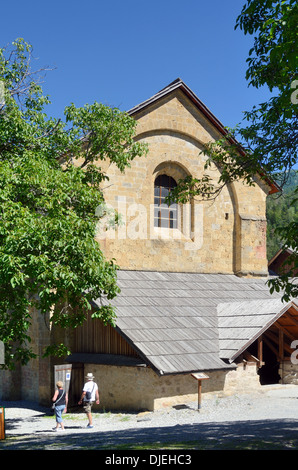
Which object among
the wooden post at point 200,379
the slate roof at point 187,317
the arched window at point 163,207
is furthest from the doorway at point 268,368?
the arched window at point 163,207

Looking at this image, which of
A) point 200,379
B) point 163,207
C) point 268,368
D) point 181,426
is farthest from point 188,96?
point 181,426

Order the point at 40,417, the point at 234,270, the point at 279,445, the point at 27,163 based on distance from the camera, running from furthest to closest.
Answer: the point at 234,270, the point at 40,417, the point at 27,163, the point at 279,445

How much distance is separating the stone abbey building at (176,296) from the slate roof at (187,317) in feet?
0.15

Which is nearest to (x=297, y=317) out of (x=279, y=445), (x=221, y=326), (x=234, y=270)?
(x=221, y=326)

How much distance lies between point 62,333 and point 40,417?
3066 mm

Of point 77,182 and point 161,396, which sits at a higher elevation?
point 77,182

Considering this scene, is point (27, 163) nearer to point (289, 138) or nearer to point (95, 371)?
point (289, 138)

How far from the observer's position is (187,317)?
19250 millimetres

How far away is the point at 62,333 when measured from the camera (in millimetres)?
19875

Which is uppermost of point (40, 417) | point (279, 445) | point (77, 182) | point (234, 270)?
point (77, 182)

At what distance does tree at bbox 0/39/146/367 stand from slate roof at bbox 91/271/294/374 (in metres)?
2.55

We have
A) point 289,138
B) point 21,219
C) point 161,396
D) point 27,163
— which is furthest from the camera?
point 161,396

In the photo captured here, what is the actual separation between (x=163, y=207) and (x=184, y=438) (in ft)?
43.0

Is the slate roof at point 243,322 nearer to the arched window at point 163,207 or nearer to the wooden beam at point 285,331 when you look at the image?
the wooden beam at point 285,331
